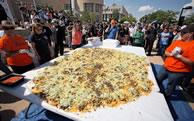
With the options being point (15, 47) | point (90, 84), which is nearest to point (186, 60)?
point (90, 84)

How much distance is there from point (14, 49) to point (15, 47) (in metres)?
0.05

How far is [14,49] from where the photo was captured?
2.19m

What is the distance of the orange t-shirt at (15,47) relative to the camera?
2.10 m

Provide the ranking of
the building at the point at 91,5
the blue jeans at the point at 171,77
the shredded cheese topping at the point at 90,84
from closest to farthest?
the shredded cheese topping at the point at 90,84
the blue jeans at the point at 171,77
the building at the point at 91,5

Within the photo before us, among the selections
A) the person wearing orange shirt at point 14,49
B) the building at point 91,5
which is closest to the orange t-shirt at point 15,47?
the person wearing orange shirt at point 14,49

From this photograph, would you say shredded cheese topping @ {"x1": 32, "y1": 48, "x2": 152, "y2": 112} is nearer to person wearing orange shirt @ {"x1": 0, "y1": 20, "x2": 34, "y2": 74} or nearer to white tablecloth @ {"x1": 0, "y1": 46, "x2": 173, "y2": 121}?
white tablecloth @ {"x1": 0, "y1": 46, "x2": 173, "y2": 121}

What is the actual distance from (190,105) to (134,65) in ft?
6.30

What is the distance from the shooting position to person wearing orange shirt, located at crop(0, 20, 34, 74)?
209 centimetres

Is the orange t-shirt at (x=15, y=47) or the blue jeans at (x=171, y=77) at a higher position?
the orange t-shirt at (x=15, y=47)

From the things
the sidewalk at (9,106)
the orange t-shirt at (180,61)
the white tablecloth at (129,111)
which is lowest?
the sidewalk at (9,106)

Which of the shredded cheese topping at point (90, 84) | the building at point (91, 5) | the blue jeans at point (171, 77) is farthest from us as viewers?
the building at point (91, 5)

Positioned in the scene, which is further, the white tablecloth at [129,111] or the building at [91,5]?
the building at [91,5]

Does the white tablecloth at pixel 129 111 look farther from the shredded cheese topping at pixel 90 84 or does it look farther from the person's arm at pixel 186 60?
the person's arm at pixel 186 60

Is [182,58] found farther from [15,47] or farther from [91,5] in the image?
[91,5]
